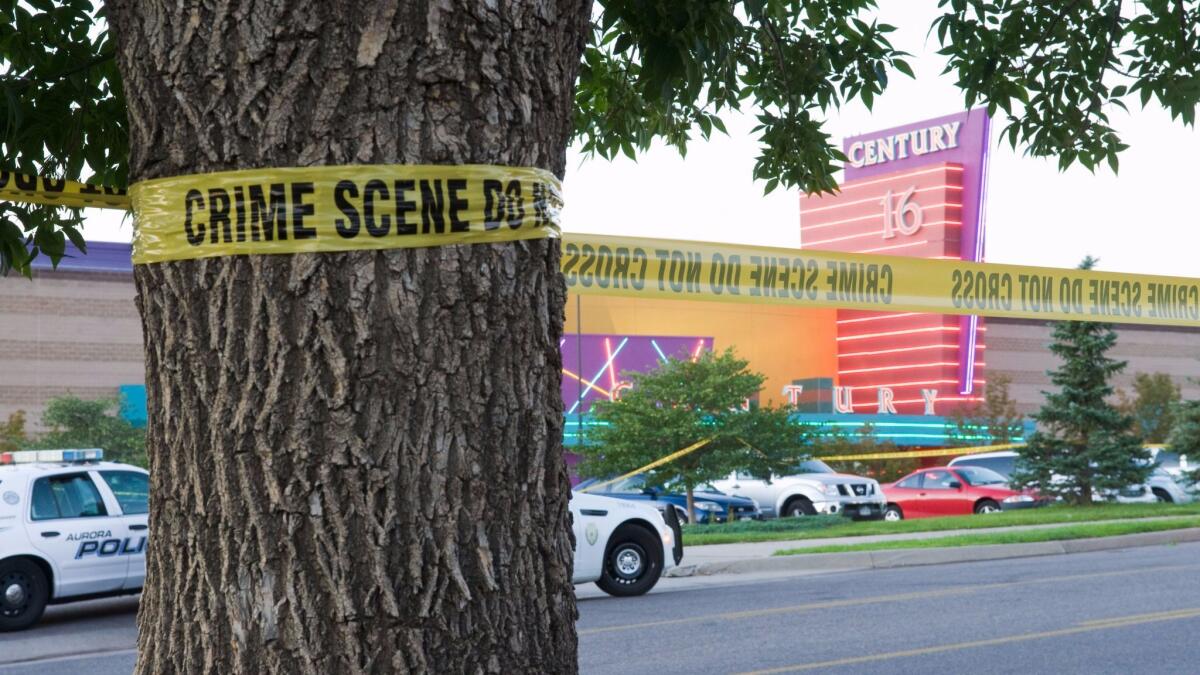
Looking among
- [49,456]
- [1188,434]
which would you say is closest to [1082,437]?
[1188,434]

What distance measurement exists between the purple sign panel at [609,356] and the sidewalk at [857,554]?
32478 mm

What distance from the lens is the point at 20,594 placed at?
37.3ft

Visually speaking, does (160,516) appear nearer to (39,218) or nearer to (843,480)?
(39,218)

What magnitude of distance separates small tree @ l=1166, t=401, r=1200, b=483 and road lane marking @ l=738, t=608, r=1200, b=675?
22.5m

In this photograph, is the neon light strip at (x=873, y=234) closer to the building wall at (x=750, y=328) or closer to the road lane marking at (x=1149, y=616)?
the building wall at (x=750, y=328)

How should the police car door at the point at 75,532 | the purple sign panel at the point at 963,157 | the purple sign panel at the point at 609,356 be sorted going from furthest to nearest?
the purple sign panel at the point at 963,157, the purple sign panel at the point at 609,356, the police car door at the point at 75,532

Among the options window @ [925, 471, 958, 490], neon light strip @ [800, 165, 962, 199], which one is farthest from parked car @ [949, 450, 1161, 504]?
neon light strip @ [800, 165, 962, 199]

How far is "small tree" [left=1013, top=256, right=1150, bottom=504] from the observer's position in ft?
95.7

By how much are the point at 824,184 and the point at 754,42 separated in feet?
2.83

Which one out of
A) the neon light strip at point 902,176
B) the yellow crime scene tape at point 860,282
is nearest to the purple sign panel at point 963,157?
the neon light strip at point 902,176

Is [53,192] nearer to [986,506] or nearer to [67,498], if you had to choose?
[67,498]

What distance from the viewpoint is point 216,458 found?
2469mm

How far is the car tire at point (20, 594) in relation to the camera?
1129cm

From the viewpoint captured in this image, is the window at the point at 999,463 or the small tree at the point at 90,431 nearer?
the window at the point at 999,463
